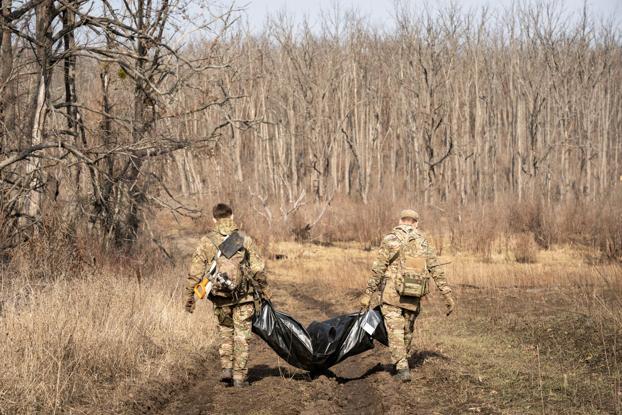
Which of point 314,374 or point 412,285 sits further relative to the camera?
point 314,374

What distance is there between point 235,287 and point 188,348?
229cm

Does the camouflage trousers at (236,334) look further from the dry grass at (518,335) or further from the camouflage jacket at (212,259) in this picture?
the dry grass at (518,335)

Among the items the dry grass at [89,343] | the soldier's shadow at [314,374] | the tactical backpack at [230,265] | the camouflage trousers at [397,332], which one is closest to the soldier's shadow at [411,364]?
the soldier's shadow at [314,374]

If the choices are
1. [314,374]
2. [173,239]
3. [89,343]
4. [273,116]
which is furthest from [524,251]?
[273,116]

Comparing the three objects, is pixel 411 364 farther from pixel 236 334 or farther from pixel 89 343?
pixel 89 343

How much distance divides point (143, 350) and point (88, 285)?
8.78ft

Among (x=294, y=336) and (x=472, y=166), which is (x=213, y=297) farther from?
(x=472, y=166)

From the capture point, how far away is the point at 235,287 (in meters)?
7.76

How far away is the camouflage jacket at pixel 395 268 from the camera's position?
27.1ft

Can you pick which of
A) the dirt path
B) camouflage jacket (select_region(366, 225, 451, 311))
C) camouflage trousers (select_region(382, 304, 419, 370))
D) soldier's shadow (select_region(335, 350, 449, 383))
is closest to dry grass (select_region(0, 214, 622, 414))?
soldier's shadow (select_region(335, 350, 449, 383))

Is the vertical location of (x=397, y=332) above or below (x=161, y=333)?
above

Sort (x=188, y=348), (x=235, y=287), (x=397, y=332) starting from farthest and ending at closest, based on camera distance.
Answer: (x=188, y=348), (x=397, y=332), (x=235, y=287)

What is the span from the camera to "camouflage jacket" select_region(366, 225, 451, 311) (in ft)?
27.1

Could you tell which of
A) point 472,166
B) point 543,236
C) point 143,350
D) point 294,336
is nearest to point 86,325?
point 143,350
